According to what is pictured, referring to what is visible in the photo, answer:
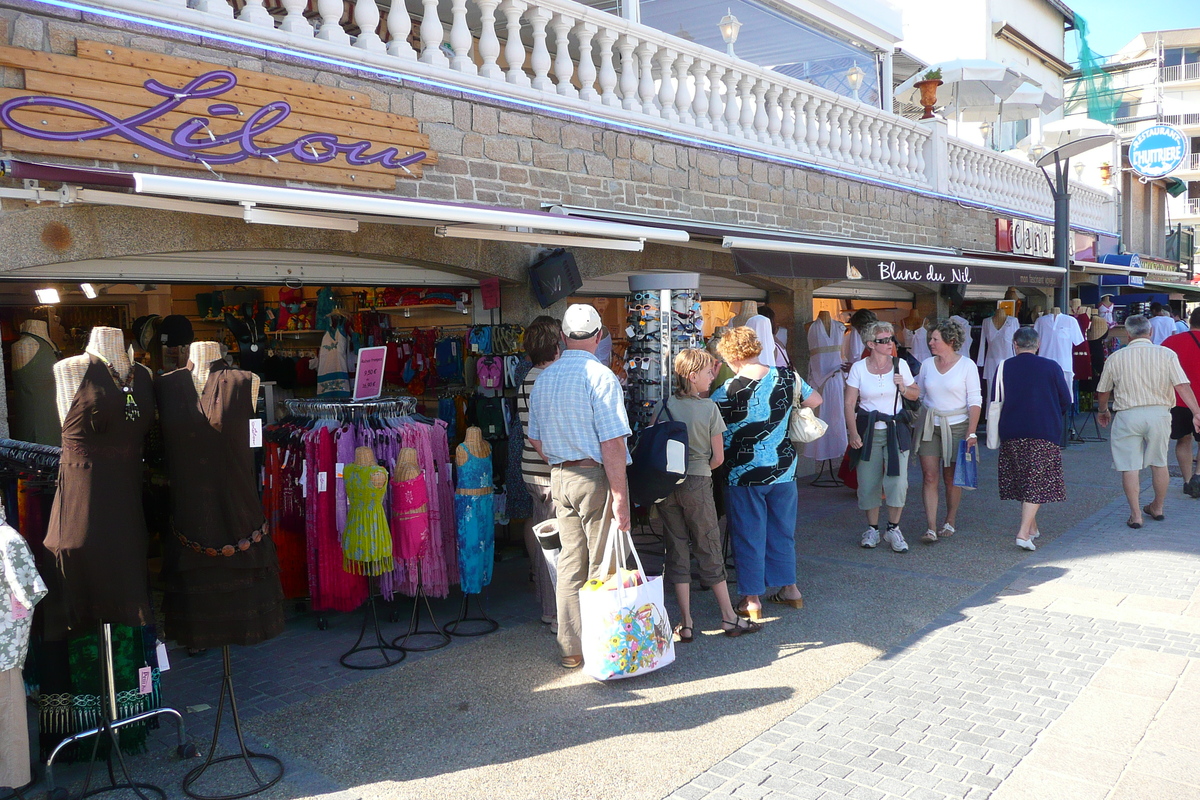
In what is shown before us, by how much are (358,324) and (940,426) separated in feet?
17.3

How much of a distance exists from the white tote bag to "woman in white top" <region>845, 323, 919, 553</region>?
2.72m

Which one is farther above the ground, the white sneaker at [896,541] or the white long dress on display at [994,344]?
the white long dress on display at [994,344]

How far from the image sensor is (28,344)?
5.44 meters

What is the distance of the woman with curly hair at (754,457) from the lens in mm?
5336

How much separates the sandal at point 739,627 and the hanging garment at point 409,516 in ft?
5.94

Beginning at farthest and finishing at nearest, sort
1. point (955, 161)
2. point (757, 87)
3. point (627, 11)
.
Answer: point (955, 161), point (757, 87), point (627, 11)

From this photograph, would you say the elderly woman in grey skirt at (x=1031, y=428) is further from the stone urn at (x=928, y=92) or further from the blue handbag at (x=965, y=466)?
the stone urn at (x=928, y=92)

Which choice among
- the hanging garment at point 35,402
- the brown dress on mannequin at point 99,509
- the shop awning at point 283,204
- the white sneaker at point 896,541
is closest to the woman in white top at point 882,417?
the white sneaker at point 896,541

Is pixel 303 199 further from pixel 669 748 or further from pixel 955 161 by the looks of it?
pixel 955 161

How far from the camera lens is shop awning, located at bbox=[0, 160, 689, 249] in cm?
381

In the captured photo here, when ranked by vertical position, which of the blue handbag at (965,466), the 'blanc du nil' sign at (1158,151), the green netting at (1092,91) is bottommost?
the blue handbag at (965,466)

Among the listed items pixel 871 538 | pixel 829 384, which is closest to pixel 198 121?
pixel 871 538

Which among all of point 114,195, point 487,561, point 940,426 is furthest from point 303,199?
point 940,426

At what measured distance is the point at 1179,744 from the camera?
12.3ft
